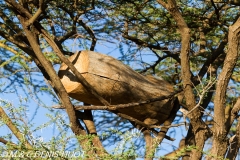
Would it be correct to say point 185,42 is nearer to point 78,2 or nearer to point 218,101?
point 218,101

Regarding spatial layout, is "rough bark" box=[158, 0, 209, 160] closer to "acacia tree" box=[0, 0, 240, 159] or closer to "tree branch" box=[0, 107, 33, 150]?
"acacia tree" box=[0, 0, 240, 159]

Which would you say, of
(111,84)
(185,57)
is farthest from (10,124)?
(185,57)

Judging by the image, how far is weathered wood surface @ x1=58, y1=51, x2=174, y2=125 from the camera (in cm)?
452

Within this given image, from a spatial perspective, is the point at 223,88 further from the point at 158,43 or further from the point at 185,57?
the point at 158,43

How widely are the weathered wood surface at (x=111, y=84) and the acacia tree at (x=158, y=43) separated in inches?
3.9

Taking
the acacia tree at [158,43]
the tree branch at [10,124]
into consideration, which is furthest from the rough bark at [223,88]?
the tree branch at [10,124]

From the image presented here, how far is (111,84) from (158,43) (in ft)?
5.24

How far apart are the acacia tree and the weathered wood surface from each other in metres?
0.10

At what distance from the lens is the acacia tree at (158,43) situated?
182 inches

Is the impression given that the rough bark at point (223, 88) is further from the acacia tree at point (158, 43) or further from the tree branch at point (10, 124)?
the tree branch at point (10, 124)

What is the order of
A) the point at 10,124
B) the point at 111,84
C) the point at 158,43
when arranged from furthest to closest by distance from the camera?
the point at 158,43
the point at 111,84
the point at 10,124

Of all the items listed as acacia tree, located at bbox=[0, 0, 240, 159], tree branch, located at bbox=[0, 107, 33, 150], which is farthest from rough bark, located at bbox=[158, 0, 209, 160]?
tree branch, located at bbox=[0, 107, 33, 150]

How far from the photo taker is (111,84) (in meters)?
4.56

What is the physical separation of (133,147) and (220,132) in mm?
1294
